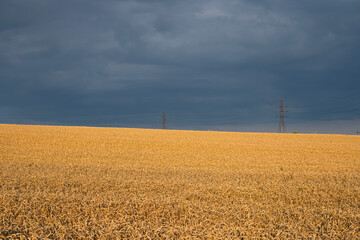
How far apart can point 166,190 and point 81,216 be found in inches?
97.9

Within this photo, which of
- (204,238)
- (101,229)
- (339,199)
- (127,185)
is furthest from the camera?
(127,185)

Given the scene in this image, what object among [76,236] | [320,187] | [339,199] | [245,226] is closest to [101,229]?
[76,236]

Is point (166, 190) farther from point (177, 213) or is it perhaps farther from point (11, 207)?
point (11, 207)

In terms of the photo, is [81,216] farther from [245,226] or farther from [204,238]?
[245,226]

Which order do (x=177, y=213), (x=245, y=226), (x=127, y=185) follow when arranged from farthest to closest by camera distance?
(x=127, y=185) → (x=177, y=213) → (x=245, y=226)

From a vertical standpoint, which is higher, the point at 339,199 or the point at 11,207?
the point at 11,207

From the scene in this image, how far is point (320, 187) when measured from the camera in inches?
273

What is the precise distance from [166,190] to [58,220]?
2748 millimetres

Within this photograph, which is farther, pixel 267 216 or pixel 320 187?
pixel 320 187

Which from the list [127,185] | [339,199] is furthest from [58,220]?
[339,199]

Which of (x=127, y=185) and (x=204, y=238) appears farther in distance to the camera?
(x=127, y=185)

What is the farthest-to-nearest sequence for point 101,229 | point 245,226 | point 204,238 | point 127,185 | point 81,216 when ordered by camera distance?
point 127,185 → point 81,216 → point 245,226 → point 101,229 → point 204,238

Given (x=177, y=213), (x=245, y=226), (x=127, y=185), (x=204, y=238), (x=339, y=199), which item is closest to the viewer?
(x=204, y=238)

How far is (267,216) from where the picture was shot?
13.0 feet
